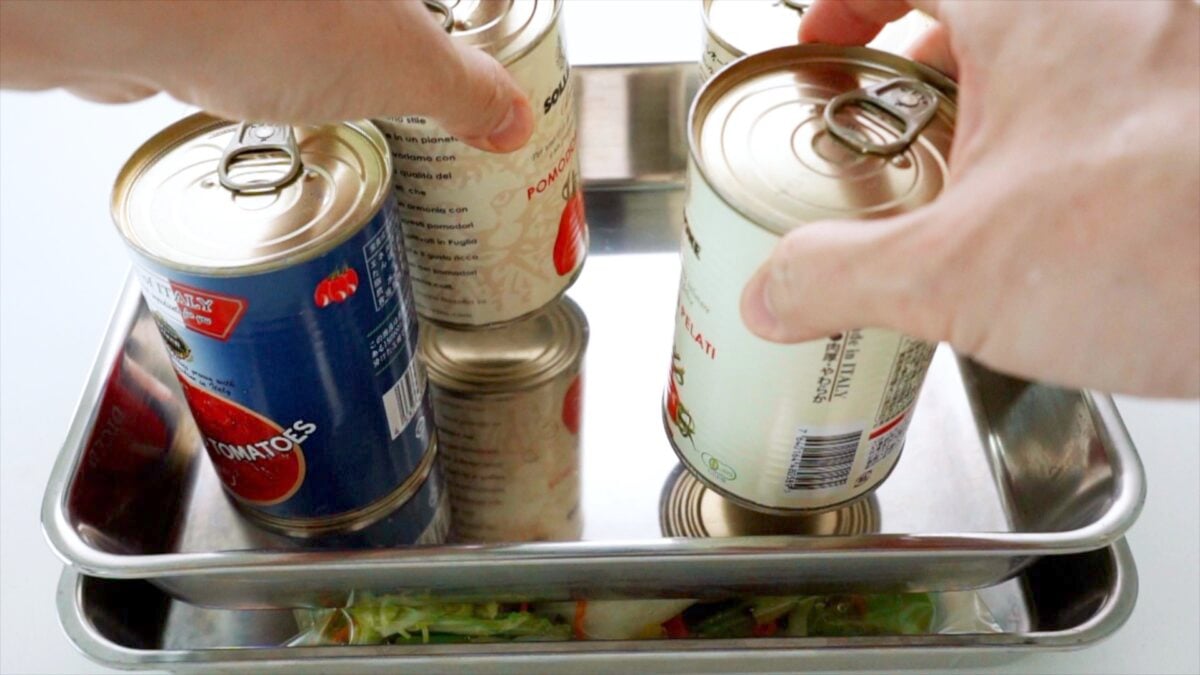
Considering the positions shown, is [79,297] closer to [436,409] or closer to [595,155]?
[436,409]

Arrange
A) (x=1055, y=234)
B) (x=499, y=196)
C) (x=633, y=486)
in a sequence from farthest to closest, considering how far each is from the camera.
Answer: (x=633, y=486) → (x=499, y=196) → (x=1055, y=234)

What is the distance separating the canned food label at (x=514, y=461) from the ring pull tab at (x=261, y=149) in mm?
265

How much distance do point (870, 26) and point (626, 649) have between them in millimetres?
381

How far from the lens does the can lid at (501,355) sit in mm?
795

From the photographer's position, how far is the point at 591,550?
22.8 inches

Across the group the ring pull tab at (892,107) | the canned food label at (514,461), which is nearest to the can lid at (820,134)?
the ring pull tab at (892,107)

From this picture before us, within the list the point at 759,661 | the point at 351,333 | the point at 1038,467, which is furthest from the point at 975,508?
the point at 351,333

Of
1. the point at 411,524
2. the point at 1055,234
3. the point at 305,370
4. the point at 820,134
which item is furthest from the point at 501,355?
the point at 1055,234

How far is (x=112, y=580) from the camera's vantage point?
63cm

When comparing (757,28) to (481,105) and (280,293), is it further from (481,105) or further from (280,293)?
(280,293)

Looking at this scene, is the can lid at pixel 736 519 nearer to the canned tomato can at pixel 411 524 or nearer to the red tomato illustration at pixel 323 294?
the canned tomato can at pixel 411 524

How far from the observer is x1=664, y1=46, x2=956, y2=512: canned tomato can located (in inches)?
19.1

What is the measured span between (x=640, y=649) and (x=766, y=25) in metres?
0.39

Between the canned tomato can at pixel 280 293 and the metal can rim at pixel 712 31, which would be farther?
the metal can rim at pixel 712 31
